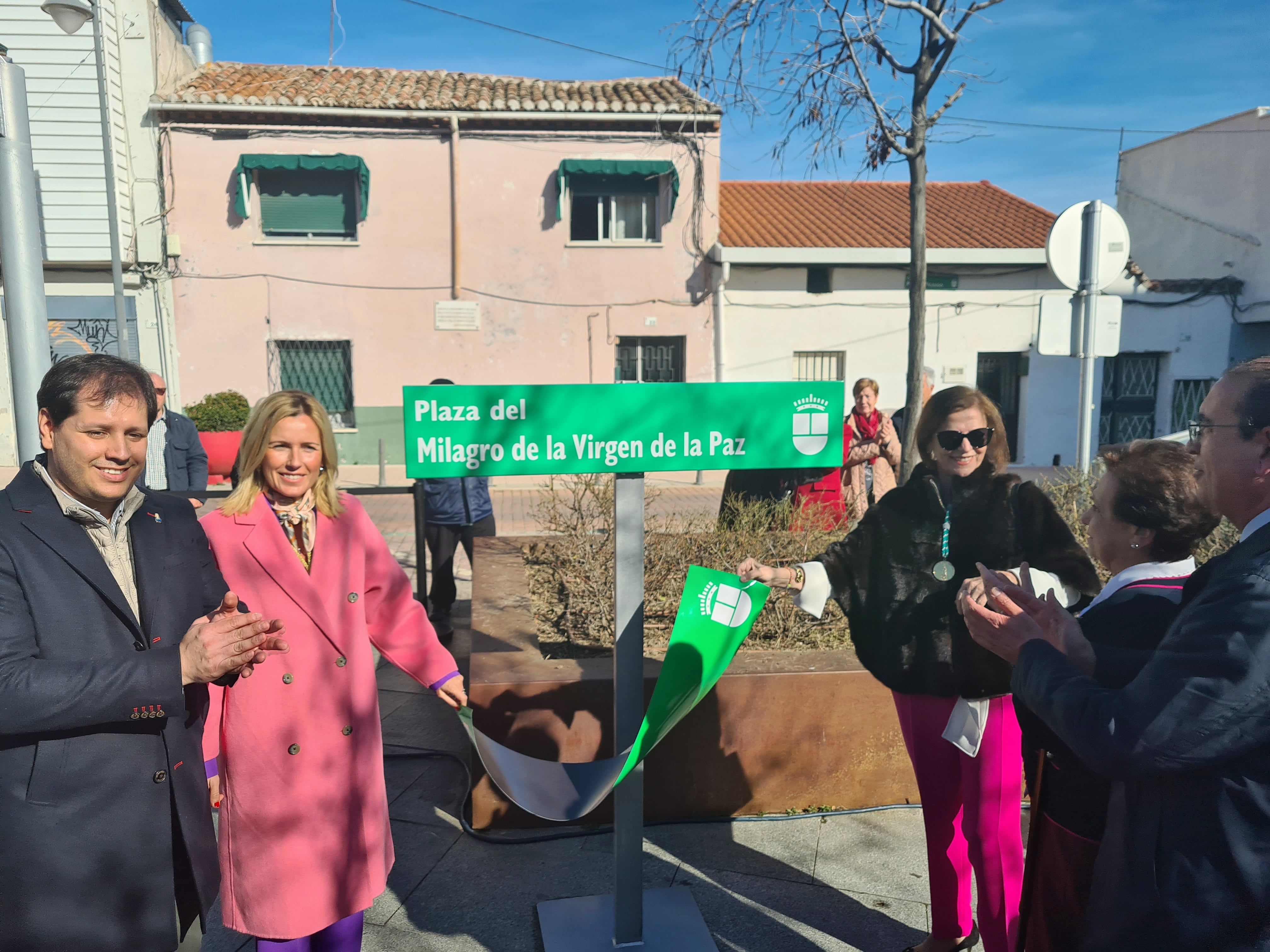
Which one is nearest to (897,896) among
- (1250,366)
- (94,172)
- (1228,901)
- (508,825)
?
(508,825)

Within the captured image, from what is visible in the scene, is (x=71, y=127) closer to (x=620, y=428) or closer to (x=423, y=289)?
(x=423, y=289)

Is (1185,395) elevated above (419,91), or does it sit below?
below

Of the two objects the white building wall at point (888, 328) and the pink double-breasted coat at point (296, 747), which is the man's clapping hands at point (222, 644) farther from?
the white building wall at point (888, 328)

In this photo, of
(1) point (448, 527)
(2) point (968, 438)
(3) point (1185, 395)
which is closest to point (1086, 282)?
(2) point (968, 438)

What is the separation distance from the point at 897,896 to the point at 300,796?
206cm

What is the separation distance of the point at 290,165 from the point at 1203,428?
1671 centimetres

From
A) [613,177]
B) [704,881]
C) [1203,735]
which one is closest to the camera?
[1203,735]

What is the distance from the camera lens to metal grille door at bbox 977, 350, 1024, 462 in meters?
17.7

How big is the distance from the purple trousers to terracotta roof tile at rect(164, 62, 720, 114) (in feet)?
50.0

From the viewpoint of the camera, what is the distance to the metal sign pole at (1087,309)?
463cm

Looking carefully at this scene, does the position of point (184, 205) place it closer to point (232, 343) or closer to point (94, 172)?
point (94, 172)

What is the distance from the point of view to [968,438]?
8.41 ft

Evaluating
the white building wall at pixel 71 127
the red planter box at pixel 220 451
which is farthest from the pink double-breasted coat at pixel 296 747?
the white building wall at pixel 71 127

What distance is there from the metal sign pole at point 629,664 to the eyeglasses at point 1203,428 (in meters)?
1.34
